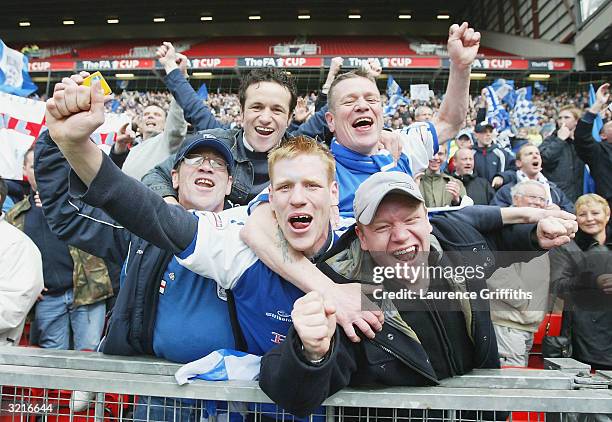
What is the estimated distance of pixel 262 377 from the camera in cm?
136

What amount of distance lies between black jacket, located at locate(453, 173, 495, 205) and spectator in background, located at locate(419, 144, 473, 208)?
0.63 m

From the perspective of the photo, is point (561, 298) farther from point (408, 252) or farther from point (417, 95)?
point (417, 95)

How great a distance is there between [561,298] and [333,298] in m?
2.57

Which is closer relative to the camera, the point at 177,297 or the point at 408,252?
the point at 408,252

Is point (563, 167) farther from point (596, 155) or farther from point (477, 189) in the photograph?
point (477, 189)

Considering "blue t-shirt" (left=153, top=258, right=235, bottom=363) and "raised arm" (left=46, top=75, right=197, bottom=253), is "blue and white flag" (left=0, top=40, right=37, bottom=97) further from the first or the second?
"raised arm" (left=46, top=75, right=197, bottom=253)

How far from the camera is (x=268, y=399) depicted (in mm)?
1378

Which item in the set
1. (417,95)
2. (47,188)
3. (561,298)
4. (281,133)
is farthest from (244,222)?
(417,95)

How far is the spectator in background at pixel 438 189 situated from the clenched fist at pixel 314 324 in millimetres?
3862

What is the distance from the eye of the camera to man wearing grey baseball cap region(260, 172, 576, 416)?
50.5 inches

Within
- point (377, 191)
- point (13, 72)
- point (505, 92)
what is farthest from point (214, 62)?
point (377, 191)

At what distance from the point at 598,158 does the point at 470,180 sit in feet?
4.39

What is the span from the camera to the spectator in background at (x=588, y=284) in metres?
2.98

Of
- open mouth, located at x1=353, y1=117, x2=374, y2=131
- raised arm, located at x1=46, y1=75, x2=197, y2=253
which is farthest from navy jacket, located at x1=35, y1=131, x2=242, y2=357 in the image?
open mouth, located at x1=353, y1=117, x2=374, y2=131
